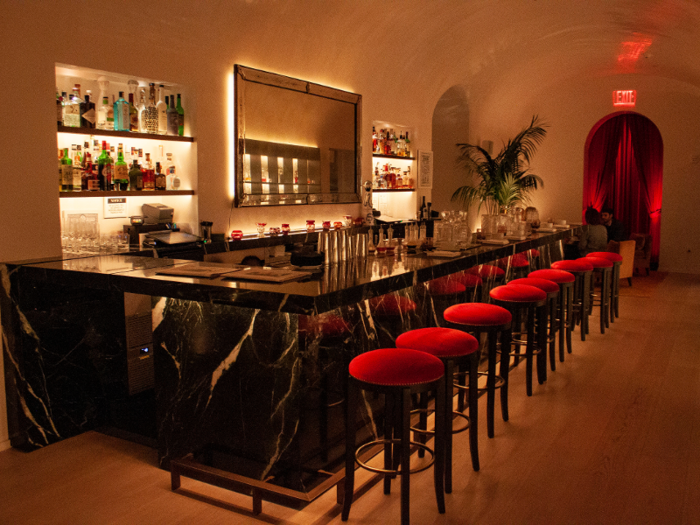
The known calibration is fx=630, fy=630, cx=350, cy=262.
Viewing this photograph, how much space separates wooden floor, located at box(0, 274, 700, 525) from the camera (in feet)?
9.02

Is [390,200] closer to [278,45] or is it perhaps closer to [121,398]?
[278,45]

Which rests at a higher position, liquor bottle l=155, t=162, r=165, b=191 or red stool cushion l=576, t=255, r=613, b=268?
liquor bottle l=155, t=162, r=165, b=191

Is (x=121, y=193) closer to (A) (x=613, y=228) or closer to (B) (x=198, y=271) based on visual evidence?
(B) (x=198, y=271)

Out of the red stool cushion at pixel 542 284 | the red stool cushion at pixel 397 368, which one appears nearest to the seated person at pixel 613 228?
the red stool cushion at pixel 542 284

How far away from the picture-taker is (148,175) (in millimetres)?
4605

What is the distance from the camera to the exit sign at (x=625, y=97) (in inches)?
423

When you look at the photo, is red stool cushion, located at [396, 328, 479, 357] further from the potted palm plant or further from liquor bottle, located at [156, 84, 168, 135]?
the potted palm plant

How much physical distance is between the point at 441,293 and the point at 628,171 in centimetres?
849

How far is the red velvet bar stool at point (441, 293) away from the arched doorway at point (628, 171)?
815cm

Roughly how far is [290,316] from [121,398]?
171 centimetres

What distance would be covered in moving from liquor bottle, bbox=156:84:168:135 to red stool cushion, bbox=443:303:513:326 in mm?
2623

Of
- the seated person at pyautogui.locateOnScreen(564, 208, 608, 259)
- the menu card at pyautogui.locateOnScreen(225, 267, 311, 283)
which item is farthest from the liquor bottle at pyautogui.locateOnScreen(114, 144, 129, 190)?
the seated person at pyautogui.locateOnScreen(564, 208, 608, 259)

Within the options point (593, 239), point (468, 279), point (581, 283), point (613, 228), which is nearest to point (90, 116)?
point (468, 279)

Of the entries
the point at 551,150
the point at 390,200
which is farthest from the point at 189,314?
the point at 551,150
